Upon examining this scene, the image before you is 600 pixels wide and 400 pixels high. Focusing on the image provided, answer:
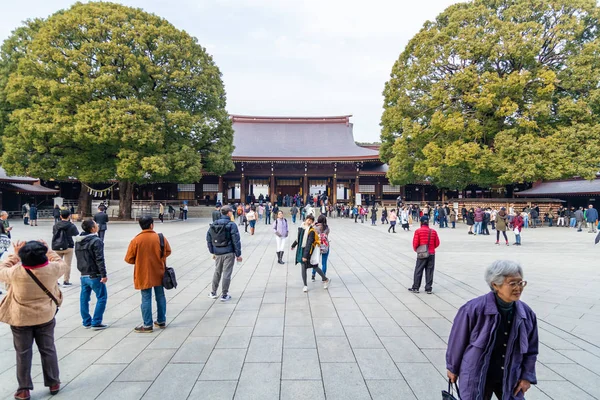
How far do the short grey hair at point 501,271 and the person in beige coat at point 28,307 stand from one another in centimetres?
364

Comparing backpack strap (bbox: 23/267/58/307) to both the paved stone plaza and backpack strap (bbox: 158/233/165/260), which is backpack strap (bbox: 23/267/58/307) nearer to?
the paved stone plaza

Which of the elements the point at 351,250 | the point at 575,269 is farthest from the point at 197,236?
the point at 575,269

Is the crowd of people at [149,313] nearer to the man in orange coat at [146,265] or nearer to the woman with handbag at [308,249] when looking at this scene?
the man in orange coat at [146,265]

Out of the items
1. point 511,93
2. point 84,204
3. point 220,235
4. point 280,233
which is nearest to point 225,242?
point 220,235

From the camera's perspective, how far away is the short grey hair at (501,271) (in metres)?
2.20

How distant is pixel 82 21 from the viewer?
19.5 m

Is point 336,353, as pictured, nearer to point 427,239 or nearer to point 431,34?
point 427,239

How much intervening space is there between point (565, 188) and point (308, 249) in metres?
26.3

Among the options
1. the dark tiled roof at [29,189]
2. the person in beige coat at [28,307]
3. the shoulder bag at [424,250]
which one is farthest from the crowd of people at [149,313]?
the dark tiled roof at [29,189]

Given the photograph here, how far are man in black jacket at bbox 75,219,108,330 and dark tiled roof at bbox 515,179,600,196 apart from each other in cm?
2706

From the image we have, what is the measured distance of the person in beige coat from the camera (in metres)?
3.02

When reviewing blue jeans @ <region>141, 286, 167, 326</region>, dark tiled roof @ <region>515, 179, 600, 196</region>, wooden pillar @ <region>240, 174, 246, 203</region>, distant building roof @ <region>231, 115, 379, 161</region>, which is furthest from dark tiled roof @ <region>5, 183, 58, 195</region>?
dark tiled roof @ <region>515, 179, 600, 196</region>

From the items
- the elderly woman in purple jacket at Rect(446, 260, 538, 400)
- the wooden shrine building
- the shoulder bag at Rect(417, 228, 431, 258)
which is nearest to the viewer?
the elderly woman in purple jacket at Rect(446, 260, 538, 400)

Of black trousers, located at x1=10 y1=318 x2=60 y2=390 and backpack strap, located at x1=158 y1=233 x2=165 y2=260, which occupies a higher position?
backpack strap, located at x1=158 y1=233 x2=165 y2=260
